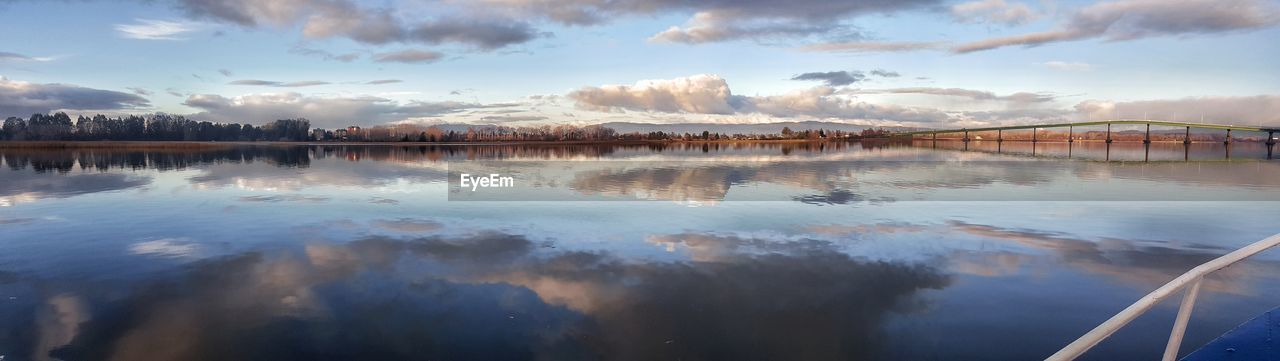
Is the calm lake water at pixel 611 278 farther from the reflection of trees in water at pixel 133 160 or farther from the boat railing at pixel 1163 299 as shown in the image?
the reflection of trees in water at pixel 133 160

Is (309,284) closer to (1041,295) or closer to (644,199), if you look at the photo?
(1041,295)

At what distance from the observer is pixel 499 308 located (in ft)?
34.9

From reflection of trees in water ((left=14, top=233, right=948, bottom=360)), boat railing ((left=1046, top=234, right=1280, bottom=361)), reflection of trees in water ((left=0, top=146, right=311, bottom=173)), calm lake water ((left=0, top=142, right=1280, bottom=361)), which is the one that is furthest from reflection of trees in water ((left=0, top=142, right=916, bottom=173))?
boat railing ((left=1046, top=234, right=1280, bottom=361))

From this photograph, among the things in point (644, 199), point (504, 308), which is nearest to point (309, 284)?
point (504, 308)

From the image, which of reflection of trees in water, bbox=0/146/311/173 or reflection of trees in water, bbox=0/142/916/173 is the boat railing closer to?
reflection of trees in water, bbox=0/146/311/173

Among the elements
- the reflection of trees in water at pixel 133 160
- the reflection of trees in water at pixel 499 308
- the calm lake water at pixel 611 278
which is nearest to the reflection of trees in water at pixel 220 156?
the reflection of trees in water at pixel 133 160

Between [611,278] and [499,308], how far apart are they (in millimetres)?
2507

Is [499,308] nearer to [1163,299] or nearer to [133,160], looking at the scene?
[1163,299]

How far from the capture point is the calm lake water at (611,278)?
9.08 m

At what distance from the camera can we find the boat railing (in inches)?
144

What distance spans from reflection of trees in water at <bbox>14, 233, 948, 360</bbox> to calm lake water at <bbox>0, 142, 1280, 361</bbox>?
5 cm

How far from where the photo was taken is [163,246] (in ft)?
52.3

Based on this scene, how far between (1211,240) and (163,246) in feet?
84.2

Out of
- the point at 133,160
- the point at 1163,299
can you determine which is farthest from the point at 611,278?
the point at 133,160
